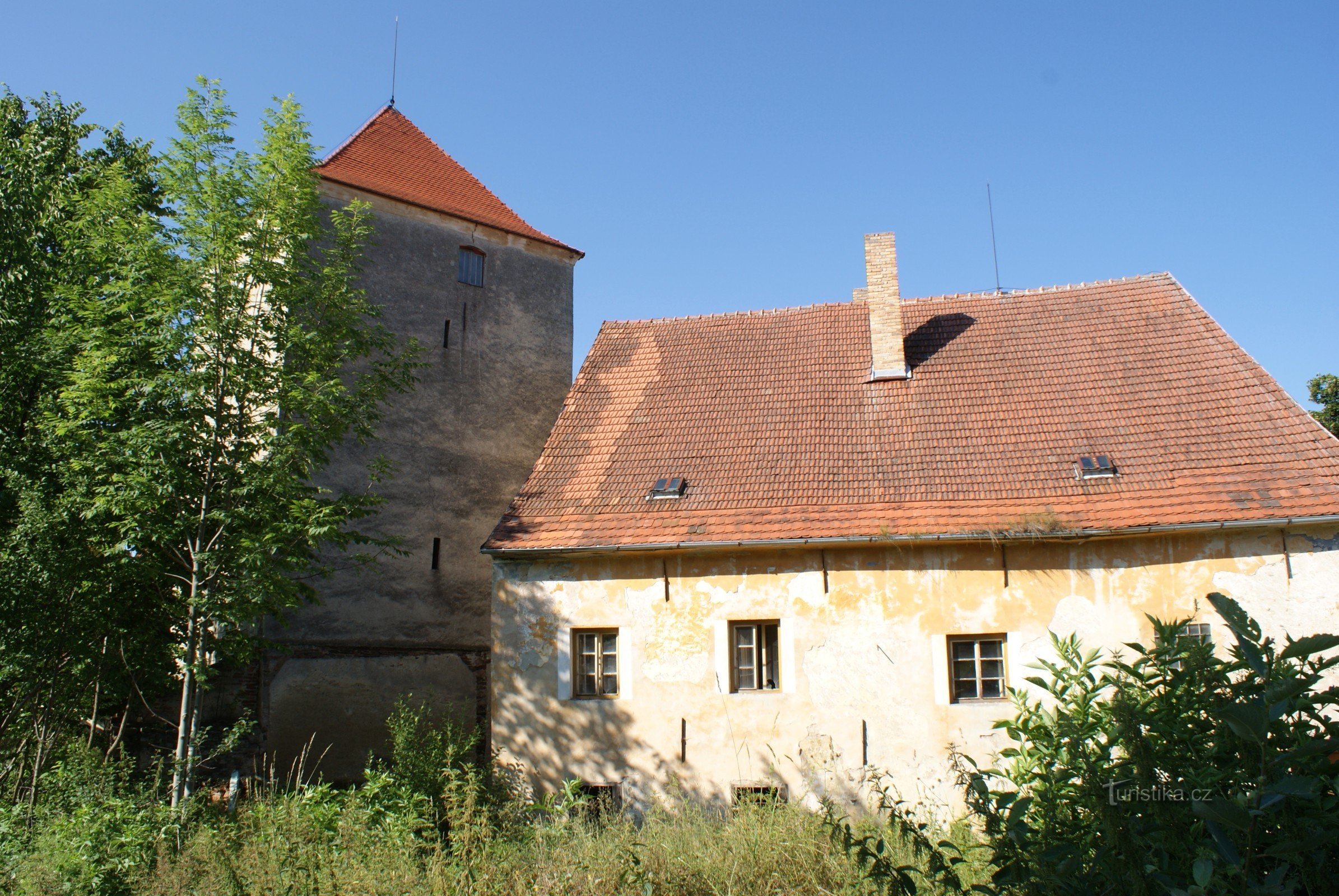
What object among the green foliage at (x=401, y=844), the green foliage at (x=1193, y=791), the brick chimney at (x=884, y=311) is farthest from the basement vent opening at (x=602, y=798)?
the green foliage at (x=1193, y=791)

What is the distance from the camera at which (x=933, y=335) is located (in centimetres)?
1428

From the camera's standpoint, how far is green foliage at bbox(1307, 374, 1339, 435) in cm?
2389

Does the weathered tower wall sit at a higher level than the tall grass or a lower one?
higher

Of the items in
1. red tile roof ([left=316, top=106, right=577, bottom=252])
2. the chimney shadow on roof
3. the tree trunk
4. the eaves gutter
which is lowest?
the tree trunk

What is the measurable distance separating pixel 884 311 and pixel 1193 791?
38.3 feet

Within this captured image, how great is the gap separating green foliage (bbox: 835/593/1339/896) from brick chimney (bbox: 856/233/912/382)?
34.2 ft

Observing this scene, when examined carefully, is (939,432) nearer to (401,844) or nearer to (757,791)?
(757,791)

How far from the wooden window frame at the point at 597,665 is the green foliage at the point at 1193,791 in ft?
28.1

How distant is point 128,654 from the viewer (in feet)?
35.1

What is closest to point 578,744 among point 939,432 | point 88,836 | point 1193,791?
point 88,836

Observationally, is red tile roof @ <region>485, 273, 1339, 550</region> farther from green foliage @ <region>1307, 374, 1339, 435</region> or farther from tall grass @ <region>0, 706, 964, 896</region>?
green foliage @ <region>1307, 374, 1339, 435</region>

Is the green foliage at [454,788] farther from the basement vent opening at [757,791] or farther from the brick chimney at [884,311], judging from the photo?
the brick chimney at [884,311]


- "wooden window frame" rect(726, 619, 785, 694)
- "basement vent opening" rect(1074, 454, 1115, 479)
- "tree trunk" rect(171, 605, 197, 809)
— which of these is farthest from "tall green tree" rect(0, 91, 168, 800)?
"basement vent opening" rect(1074, 454, 1115, 479)

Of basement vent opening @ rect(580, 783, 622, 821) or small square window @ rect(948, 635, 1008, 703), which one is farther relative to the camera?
small square window @ rect(948, 635, 1008, 703)
